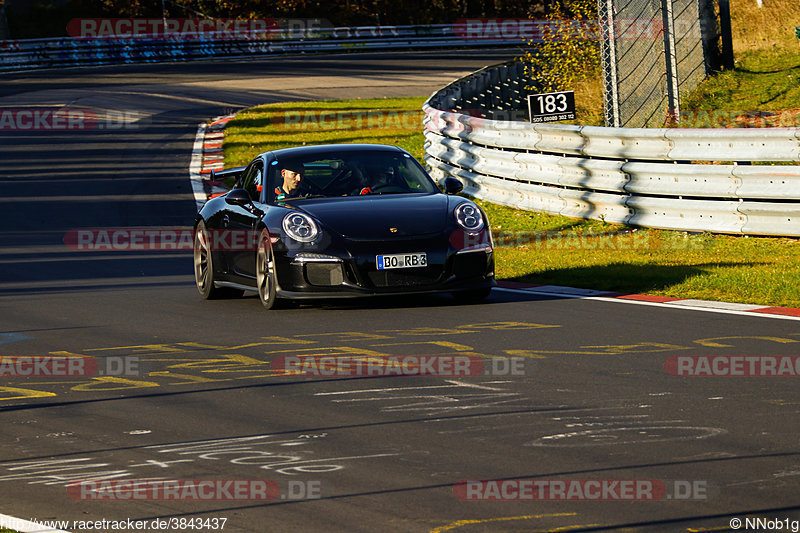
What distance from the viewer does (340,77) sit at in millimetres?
43219

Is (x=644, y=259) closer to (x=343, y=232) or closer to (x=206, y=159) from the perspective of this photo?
(x=343, y=232)

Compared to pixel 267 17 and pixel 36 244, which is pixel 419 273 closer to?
pixel 36 244

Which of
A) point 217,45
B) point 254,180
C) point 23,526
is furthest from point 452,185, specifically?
point 217,45

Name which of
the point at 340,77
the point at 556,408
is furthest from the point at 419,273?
the point at 340,77

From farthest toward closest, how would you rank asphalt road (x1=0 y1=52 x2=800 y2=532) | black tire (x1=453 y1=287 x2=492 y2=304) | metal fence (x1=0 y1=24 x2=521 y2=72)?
metal fence (x1=0 y1=24 x2=521 y2=72), black tire (x1=453 y1=287 x2=492 y2=304), asphalt road (x1=0 y1=52 x2=800 y2=532)

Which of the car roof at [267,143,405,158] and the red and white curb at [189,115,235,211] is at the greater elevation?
the car roof at [267,143,405,158]

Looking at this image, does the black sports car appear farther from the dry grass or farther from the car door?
the dry grass

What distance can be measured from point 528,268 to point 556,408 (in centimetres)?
630

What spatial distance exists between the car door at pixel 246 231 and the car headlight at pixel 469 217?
5.91 feet

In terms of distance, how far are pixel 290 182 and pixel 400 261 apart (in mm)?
1770

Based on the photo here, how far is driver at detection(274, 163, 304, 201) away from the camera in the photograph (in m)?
11.6

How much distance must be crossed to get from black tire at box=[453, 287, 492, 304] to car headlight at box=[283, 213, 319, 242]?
1.36m

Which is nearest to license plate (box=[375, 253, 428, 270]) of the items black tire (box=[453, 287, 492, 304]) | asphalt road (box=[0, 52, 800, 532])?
asphalt road (box=[0, 52, 800, 532])

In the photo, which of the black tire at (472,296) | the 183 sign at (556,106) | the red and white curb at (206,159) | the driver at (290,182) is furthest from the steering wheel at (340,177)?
the red and white curb at (206,159)
